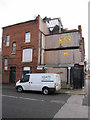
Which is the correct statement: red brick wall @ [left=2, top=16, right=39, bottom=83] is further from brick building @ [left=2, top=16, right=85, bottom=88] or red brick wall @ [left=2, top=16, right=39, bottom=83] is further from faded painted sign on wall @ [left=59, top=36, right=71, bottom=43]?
faded painted sign on wall @ [left=59, top=36, right=71, bottom=43]

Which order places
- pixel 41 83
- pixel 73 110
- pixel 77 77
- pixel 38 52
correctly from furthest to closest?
pixel 38 52 < pixel 77 77 < pixel 41 83 < pixel 73 110

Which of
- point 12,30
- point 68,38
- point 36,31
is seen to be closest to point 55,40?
point 68,38

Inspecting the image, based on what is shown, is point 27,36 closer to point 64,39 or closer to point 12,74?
point 64,39

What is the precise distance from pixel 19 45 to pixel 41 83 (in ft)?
32.0

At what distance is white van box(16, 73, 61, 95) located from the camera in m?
9.65

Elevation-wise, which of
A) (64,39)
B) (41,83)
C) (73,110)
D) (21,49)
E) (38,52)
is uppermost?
(64,39)

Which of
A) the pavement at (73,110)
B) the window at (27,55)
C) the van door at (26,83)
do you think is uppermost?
the window at (27,55)

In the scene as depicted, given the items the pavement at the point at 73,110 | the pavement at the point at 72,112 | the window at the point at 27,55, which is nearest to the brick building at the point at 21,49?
the window at the point at 27,55

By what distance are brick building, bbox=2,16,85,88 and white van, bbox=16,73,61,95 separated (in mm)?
3999

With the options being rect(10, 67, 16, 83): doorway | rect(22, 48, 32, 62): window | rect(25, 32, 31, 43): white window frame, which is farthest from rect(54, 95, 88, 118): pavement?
rect(25, 32, 31, 43): white window frame

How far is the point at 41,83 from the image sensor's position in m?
10.1

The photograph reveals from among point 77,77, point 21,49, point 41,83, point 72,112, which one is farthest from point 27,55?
point 72,112

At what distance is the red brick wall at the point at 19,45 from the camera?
1600 centimetres

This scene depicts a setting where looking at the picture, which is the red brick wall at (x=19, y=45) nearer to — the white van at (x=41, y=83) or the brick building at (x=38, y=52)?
the brick building at (x=38, y=52)
